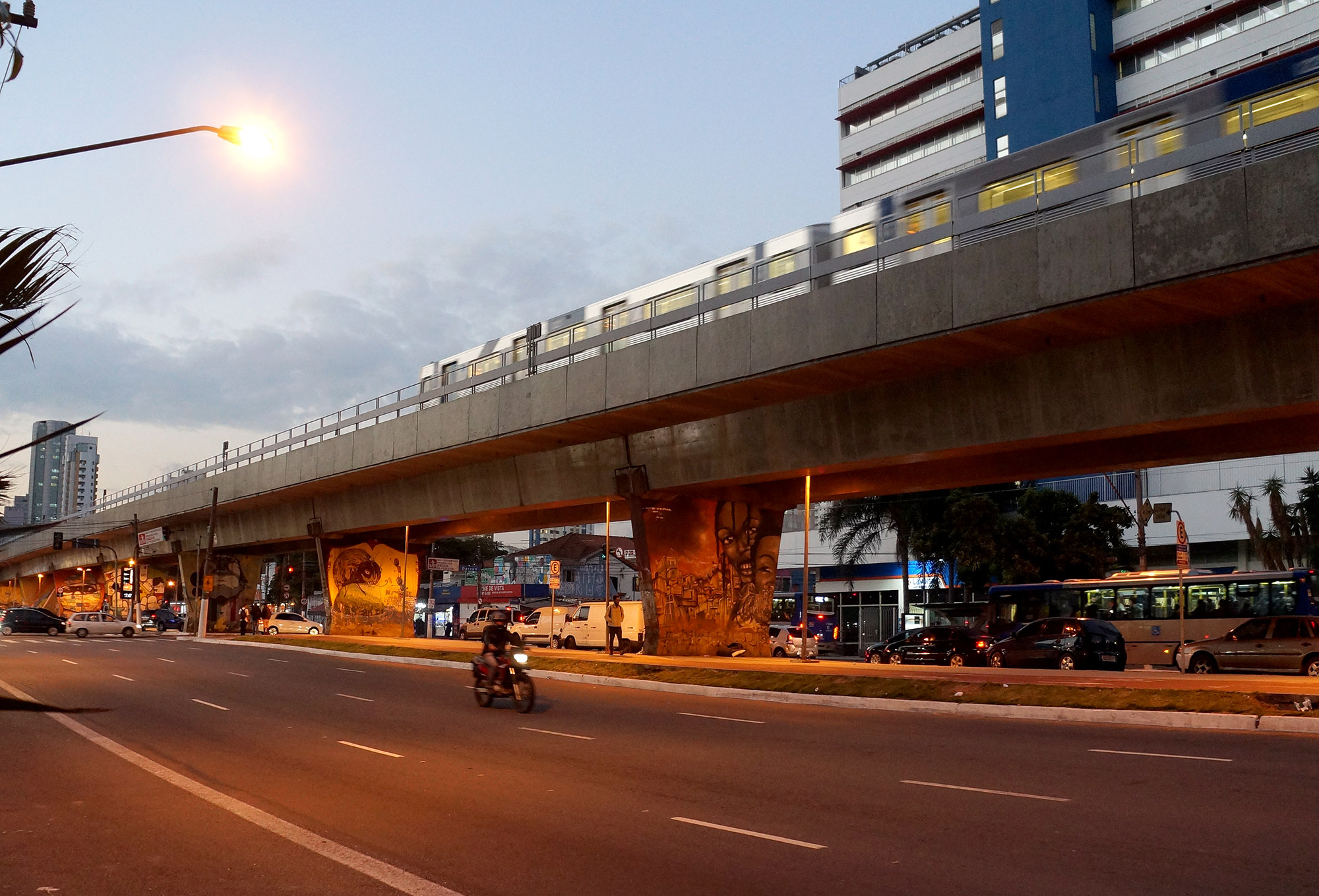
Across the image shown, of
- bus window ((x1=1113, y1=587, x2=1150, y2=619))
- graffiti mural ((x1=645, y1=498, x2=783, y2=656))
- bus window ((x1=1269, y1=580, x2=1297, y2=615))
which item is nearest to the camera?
→ graffiti mural ((x1=645, y1=498, x2=783, y2=656))

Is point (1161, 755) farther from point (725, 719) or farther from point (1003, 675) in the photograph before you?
point (1003, 675)

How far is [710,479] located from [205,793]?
20.5 meters

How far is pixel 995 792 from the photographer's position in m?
10.6

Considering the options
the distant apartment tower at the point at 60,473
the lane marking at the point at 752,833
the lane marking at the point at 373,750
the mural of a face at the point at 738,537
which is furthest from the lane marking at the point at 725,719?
the mural of a face at the point at 738,537

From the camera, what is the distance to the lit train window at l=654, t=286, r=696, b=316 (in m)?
27.6

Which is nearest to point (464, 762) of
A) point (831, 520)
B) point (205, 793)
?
point (205, 793)

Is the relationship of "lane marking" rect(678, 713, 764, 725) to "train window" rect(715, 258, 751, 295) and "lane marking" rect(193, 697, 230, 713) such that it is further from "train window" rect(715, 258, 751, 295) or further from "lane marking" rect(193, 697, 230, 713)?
"train window" rect(715, 258, 751, 295)

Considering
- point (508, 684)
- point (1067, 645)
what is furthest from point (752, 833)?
point (1067, 645)

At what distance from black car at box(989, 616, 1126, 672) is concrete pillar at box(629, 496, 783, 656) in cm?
780

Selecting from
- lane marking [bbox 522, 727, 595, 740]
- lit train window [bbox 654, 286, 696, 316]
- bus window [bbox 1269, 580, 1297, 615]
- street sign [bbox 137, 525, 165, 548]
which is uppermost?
lit train window [bbox 654, 286, 696, 316]

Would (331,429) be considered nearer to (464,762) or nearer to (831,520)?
(831,520)

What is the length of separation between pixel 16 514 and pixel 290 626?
67.1 m

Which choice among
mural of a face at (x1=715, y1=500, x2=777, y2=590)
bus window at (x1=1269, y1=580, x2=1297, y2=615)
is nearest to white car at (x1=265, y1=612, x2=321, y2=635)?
mural of a face at (x1=715, y1=500, x2=777, y2=590)

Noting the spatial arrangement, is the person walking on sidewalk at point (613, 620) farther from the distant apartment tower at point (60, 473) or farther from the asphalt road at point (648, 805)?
the distant apartment tower at point (60, 473)
